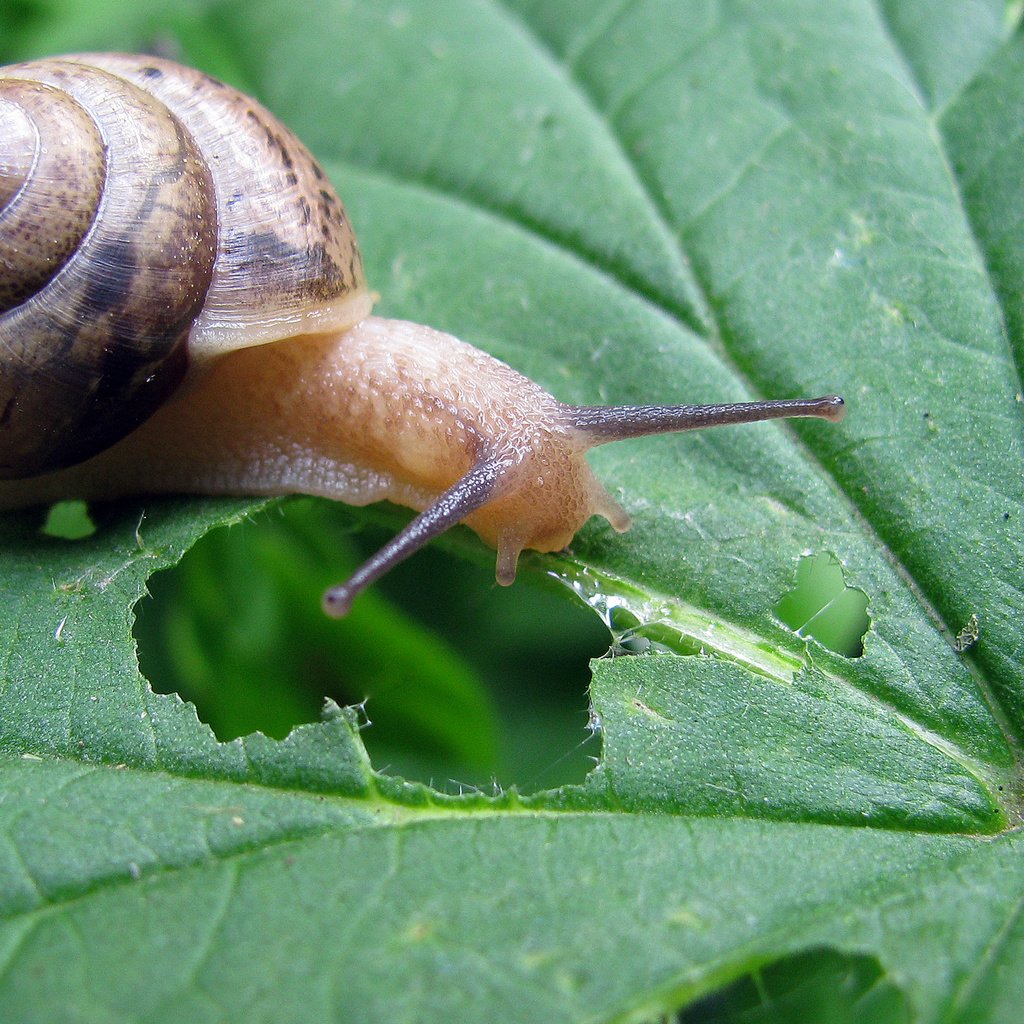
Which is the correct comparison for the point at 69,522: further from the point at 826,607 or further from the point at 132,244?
the point at 826,607

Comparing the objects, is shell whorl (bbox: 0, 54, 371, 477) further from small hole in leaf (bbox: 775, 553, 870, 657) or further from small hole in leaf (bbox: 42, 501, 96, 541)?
small hole in leaf (bbox: 775, 553, 870, 657)

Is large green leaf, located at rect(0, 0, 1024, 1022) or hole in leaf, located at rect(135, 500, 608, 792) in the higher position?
large green leaf, located at rect(0, 0, 1024, 1022)

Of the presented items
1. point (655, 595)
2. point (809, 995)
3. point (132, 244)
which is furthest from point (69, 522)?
point (809, 995)

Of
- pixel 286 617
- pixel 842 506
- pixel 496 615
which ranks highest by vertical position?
pixel 842 506

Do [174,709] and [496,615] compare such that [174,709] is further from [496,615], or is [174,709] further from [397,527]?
[496,615]

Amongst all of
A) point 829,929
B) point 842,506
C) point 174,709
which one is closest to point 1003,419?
point 842,506

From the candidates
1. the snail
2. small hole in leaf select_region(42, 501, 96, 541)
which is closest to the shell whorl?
the snail

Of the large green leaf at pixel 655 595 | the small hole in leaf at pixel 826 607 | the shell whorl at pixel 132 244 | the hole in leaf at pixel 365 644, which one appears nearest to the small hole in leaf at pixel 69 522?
the large green leaf at pixel 655 595
